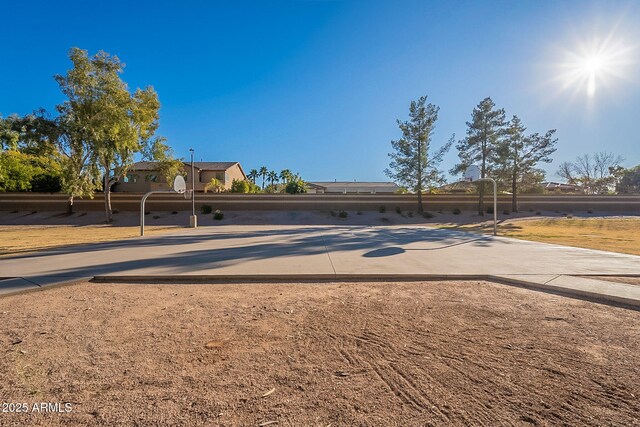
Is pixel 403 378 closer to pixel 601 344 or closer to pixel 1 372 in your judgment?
pixel 601 344

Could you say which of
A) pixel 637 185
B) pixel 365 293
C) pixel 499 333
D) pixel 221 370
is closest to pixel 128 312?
pixel 221 370

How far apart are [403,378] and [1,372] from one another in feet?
12.8

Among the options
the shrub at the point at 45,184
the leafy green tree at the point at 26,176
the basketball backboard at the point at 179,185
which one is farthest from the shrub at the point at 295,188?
the shrub at the point at 45,184

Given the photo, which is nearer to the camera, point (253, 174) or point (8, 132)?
point (8, 132)

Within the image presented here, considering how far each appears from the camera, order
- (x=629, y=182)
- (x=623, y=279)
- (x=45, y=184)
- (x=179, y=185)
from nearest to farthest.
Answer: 1. (x=623, y=279)
2. (x=179, y=185)
3. (x=45, y=184)
4. (x=629, y=182)

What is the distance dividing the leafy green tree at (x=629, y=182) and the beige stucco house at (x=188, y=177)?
7373cm

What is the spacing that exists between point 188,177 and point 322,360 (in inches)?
1972

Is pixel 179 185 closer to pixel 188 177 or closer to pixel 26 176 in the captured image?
pixel 188 177

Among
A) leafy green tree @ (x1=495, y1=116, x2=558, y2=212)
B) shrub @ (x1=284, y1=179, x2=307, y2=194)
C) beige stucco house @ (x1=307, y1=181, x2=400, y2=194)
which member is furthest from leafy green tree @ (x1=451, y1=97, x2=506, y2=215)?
beige stucco house @ (x1=307, y1=181, x2=400, y2=194)

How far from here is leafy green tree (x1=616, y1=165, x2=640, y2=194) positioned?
5641 centimetres

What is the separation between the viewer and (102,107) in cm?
2475

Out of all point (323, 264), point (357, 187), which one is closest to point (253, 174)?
point (357, 187)

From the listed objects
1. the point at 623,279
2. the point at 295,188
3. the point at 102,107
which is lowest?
the point at 623,279

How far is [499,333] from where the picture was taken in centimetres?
381
